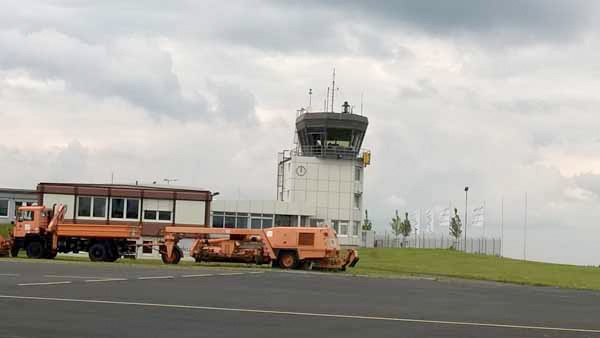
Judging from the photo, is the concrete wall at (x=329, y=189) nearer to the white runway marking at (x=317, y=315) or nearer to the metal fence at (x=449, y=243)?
the metal fence at (x=449, y=243)

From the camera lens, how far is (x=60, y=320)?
17.6m

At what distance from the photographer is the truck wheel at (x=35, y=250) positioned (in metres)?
50.8

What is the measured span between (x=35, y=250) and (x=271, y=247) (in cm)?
1414

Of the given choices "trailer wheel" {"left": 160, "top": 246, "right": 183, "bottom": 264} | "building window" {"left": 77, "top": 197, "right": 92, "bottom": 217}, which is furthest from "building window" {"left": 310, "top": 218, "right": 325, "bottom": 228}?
"trailer wheel" {"left": 160, "top": 246, "right": 183, "bottom": 264}

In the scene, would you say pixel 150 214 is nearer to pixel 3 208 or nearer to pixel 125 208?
pixel 125 208

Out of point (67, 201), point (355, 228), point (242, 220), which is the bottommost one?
point (355, 228)

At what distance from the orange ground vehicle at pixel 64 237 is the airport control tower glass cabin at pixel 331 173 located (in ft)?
139

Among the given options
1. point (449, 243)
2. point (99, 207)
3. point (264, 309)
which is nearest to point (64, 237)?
point (99, 207)

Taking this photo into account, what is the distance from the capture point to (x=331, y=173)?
3627 inches

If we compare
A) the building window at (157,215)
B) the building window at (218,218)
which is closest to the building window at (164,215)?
the building window at (157,215)

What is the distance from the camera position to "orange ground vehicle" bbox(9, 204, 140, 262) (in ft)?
165

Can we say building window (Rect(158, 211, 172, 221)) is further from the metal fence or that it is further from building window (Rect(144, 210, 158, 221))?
the metal fence

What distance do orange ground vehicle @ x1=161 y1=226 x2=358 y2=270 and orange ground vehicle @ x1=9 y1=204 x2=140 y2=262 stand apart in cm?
287

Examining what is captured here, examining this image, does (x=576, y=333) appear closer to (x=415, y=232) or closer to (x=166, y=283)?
(x=166, y=283)
